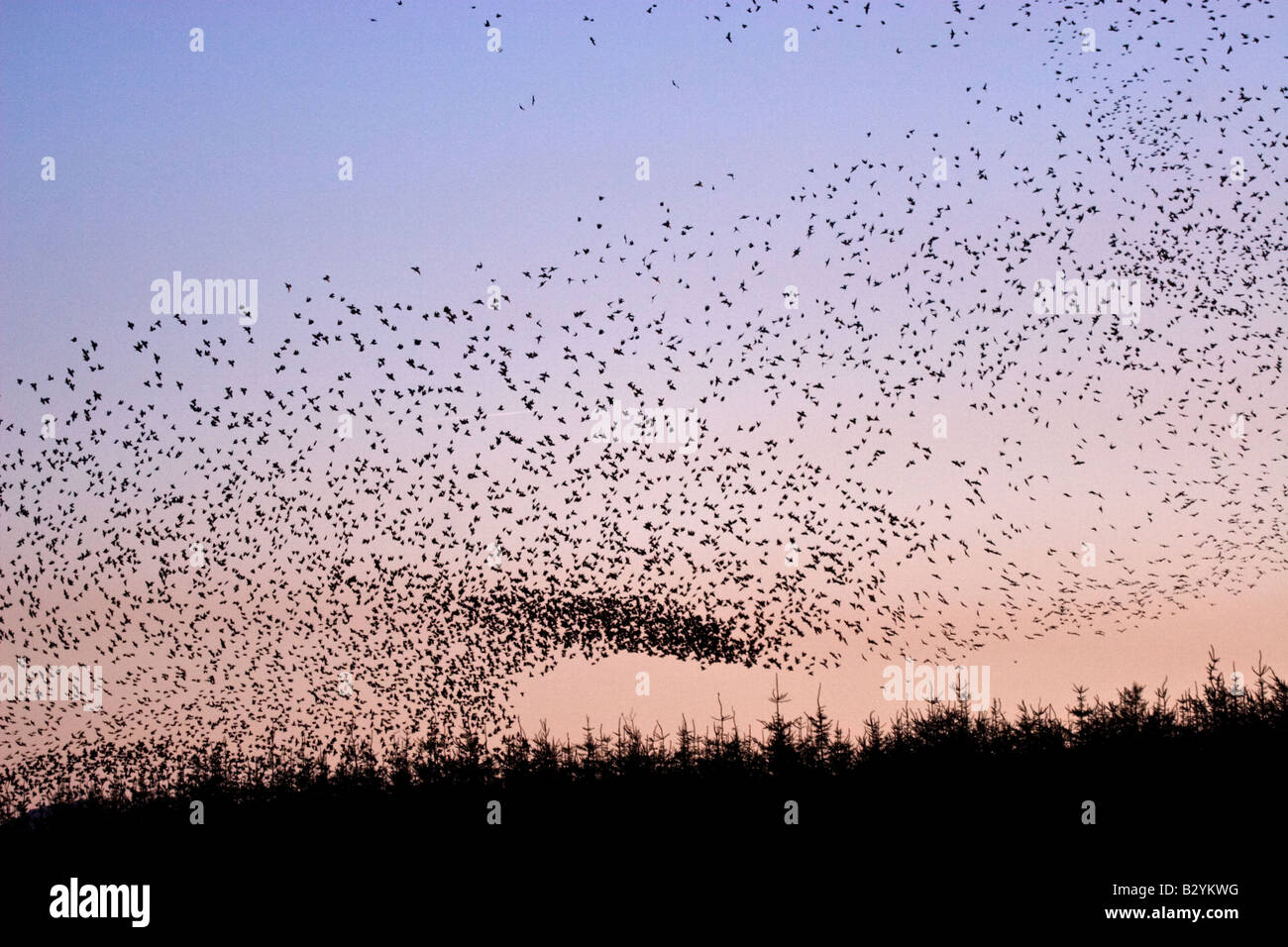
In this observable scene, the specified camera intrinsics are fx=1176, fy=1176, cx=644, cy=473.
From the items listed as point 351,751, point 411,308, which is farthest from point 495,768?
point 411,308

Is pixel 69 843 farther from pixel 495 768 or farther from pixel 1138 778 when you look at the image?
pixel 1138 778

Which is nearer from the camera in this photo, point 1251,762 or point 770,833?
point 1251,762

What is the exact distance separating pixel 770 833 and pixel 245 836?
20.0m

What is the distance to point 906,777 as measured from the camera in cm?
3638

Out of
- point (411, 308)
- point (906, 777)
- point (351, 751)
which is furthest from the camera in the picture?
point (351, 751)

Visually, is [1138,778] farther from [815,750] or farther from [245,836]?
[245,836]
